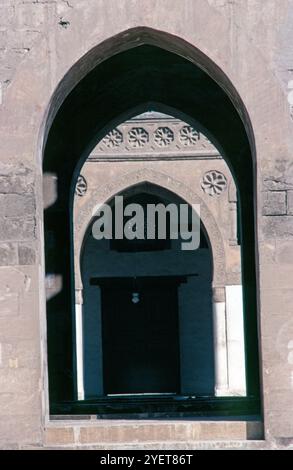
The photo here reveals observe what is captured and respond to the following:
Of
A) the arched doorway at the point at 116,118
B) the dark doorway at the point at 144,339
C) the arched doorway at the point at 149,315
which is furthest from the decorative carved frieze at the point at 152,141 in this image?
the arched doorway at the point at 116,118

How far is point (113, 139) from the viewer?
18203mm

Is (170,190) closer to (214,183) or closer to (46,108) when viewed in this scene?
(214,183)

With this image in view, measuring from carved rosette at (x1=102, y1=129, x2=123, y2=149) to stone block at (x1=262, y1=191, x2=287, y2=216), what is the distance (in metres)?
11.2

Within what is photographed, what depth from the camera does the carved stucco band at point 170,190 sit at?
1773 centimetres

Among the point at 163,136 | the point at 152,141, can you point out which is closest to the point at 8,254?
the point at 152,141

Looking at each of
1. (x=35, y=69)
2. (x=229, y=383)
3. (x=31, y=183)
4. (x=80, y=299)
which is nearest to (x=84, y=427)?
(x=31, y=183)

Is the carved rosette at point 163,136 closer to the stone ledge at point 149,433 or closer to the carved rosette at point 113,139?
the carved rosette at point 113,139

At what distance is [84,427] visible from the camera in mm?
7059

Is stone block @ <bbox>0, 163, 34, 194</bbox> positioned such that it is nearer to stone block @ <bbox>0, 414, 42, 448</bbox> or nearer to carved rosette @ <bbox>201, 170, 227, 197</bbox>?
stone block @ <bbox>0, 414, 42, 448</bbox>

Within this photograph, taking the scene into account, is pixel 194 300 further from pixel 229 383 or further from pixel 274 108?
pixel 274 108

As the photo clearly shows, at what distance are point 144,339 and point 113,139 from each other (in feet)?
12.5

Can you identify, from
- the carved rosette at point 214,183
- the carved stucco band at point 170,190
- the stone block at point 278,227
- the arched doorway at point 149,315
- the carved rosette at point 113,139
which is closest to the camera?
the stone block at point 278,227

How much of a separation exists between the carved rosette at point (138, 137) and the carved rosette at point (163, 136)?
152mm

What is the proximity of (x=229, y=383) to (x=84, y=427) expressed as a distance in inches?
469
